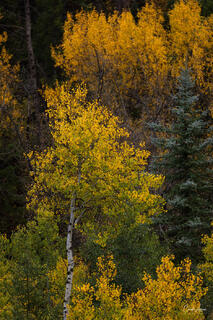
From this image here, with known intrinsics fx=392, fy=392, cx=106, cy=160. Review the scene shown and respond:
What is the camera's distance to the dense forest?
622 inches

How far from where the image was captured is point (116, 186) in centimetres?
1603

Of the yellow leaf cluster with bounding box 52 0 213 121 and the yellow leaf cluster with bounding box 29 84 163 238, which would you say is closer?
the yellow leaf cluster with bounding box 29 84 163 238

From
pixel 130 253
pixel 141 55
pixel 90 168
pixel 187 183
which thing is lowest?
pixel 130 253

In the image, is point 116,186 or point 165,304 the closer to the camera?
point 165,304

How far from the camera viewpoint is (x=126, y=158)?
16797 millimetres

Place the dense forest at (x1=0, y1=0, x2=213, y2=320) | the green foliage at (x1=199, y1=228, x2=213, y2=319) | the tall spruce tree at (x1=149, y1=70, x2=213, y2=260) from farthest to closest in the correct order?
the tall spruce tree at (x1=149, y1=70, x2=213, y2=260) < the green foliage at (x1=199, y1=228, x2=213, y2=319) < the dense forest at (x1=0, y1=0, x2=213, y2=320)

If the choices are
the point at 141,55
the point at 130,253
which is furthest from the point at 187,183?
the point at 141,55

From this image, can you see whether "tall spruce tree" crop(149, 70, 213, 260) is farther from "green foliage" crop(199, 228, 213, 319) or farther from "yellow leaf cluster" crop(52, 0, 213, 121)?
"yellow leaf cluster" crop(52, 0, 213, 121)

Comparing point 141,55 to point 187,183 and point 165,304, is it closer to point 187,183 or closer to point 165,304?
point 187,183

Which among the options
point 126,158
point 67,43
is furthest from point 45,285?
point 67,43

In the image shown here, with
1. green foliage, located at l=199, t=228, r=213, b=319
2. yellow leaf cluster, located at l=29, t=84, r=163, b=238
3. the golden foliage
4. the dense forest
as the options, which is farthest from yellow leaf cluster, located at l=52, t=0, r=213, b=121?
the golden foliage

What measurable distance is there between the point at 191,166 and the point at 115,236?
5317mm

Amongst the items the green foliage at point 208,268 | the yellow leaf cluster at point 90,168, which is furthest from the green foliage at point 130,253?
the yellow leaf cluster at point 90,168

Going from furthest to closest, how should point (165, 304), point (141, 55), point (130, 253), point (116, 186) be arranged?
point (141, 55)
point (130, 253)
point (116, 186)
point (165, 304)
